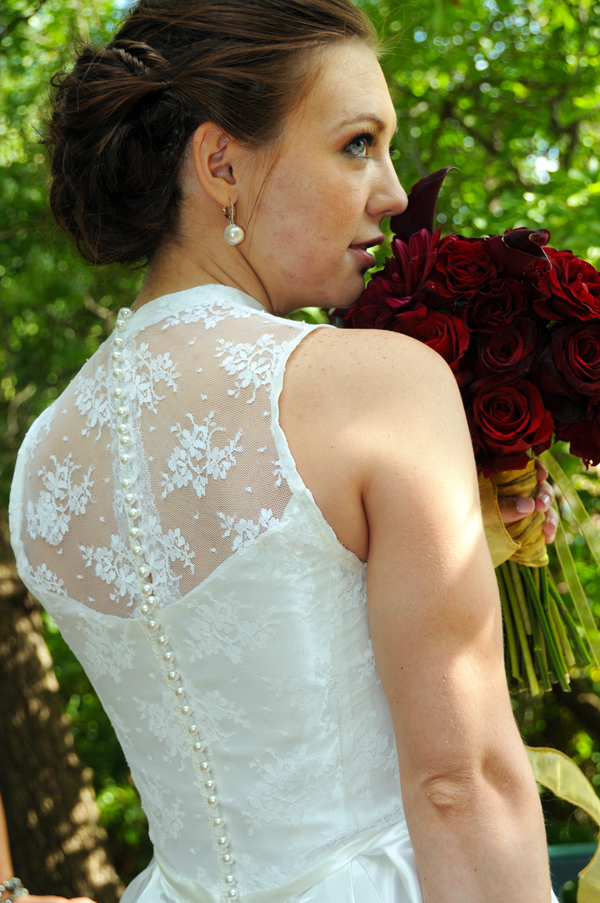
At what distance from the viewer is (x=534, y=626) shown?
200 cm

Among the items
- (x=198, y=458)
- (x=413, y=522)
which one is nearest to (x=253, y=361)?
(x=198, y=458)

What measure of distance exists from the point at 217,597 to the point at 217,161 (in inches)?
30.8

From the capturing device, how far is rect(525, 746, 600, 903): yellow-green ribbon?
1.75m

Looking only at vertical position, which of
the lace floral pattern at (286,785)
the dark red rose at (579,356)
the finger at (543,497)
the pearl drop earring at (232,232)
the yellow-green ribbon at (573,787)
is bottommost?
the yellow-green ribbon at (573,787)

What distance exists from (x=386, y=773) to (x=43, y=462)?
2.78ft

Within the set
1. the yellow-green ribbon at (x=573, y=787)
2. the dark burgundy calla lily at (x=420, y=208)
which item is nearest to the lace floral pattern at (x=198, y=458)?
the dark burgundy calla lily at (x=420, y=208)

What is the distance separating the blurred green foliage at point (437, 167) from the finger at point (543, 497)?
65cm

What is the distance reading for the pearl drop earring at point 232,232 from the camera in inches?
55.8

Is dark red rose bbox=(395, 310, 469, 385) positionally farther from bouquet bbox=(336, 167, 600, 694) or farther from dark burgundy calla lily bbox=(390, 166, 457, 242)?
dark burgundy calla lily bbox=(390, 166, 457, 242)

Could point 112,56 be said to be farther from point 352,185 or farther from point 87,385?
point 87,385

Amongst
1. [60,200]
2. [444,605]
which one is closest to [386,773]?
[444,605]

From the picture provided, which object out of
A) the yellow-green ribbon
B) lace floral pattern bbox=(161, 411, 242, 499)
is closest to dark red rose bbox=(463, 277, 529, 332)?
lace floral pattern bbox=(161, 411, 242, 499)

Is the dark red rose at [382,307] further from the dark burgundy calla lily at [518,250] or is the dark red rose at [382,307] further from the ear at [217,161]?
the ear at [217,161]

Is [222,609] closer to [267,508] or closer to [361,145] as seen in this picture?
[267,508]
